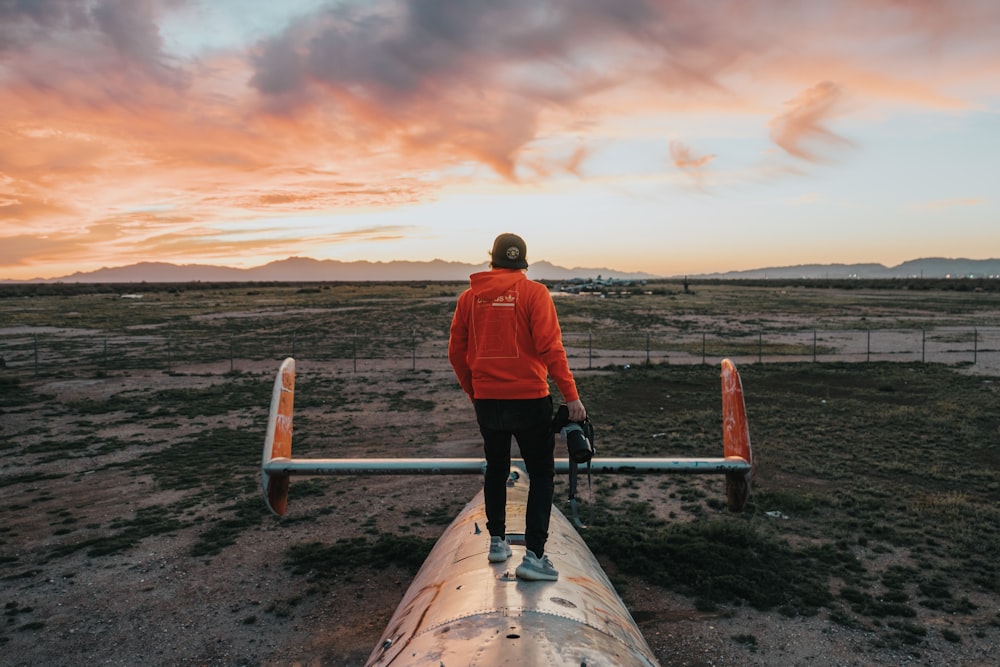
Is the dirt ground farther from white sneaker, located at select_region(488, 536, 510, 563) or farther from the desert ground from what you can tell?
white sneaker, located at select_region(488, 536, 510, 563)

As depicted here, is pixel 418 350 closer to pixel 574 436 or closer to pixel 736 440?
pixel 736 440

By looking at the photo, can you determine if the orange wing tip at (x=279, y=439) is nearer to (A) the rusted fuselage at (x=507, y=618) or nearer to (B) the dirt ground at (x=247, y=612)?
(B) the dirt ground at (x=247, y=612)

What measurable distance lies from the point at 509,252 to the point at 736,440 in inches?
177

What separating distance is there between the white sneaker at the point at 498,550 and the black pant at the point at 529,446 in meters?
0.40

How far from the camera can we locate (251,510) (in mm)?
12203

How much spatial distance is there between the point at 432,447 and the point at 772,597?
32.2 feet

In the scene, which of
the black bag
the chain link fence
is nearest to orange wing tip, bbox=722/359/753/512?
the black bag

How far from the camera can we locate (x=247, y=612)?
339 inches

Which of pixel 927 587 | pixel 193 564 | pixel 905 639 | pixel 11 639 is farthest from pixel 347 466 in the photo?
pixel 927 587

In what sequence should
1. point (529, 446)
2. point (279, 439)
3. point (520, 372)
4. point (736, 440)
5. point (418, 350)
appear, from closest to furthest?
point (520, 372) → point (529, 446) → point (736, 440) → point (279, 439) → point (418, 350)

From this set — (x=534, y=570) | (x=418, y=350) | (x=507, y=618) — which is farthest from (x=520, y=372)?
(x=418, y=350)

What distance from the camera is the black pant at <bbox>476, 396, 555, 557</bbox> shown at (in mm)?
5176

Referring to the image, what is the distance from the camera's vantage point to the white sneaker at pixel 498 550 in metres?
5.55

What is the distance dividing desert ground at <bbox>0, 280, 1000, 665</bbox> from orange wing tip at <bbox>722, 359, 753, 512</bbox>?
1923 mm
